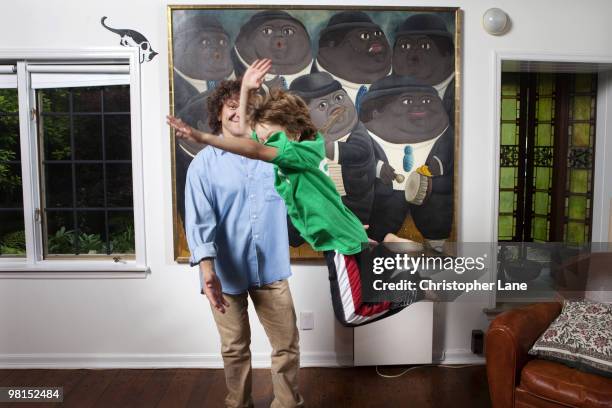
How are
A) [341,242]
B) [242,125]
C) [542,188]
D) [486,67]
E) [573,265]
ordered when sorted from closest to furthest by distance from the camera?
[341,242] < [242,125] < [573,265] < [486,67] < [542,188]

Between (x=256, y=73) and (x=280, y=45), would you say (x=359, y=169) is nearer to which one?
(x=280, y=45)

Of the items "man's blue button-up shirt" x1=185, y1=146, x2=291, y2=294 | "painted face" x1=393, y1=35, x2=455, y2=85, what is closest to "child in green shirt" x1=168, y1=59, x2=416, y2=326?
"man's blue button-up shirt" x1=185, y1=146, x2=291, y2=294

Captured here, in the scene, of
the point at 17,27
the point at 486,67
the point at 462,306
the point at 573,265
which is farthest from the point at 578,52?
the point at 17,27

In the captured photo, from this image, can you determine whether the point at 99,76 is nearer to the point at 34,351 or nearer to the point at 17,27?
the point at 17,27

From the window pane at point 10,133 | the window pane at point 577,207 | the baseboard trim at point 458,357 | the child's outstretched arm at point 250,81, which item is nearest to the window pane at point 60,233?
the window pane at point 10,133

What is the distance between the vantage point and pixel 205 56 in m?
2.91

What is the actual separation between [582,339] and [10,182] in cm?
347

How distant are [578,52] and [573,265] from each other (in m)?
1.35

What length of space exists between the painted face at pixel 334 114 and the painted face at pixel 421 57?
0.37m

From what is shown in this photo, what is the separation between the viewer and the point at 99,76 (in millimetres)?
3045

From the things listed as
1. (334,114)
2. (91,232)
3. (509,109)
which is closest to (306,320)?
(334,114)

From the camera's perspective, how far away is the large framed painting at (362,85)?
2.91 m

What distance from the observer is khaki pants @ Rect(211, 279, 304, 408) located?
2.46 meters

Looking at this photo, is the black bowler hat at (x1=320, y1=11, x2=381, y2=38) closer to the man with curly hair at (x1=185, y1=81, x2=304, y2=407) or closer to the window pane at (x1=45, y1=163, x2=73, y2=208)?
the man with curly hair at (x1=185, y1=81, x2=304, y2=407)
